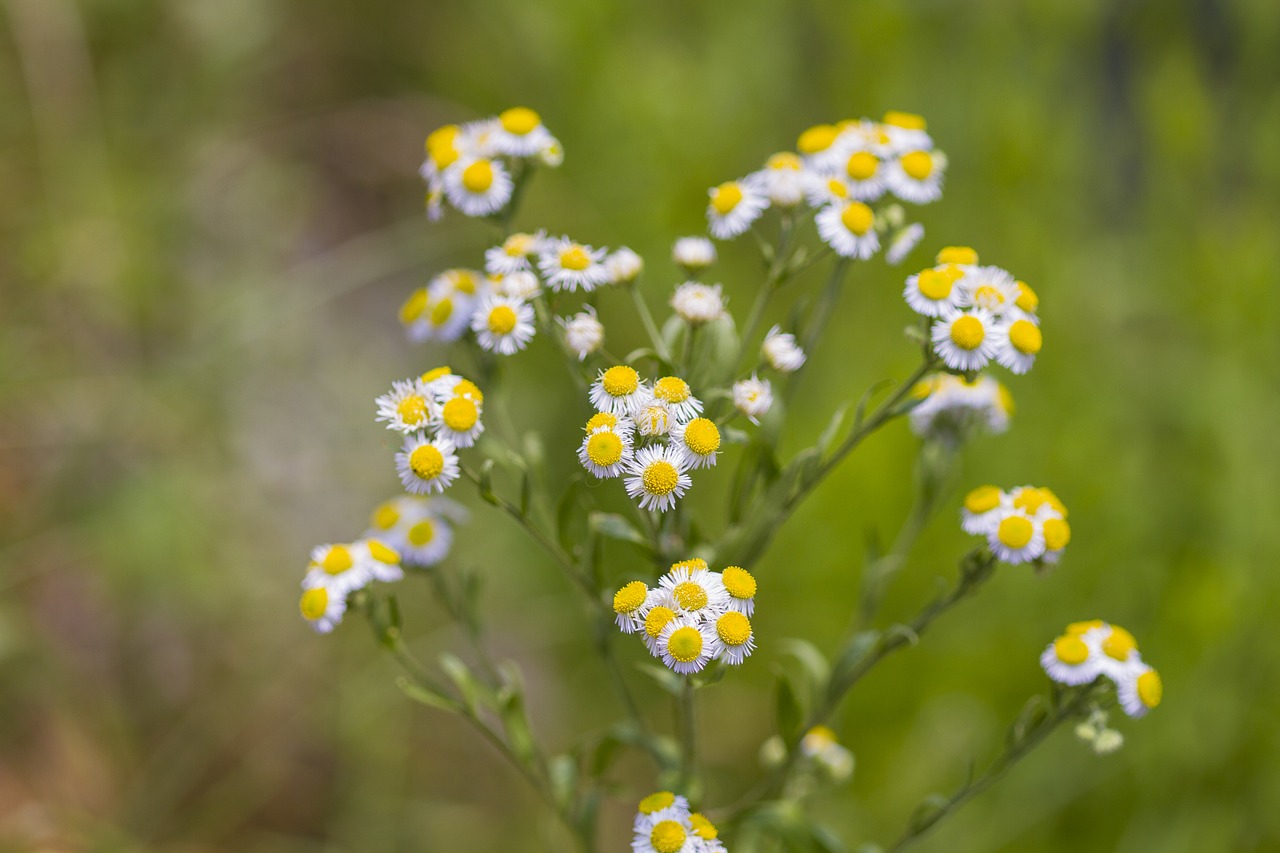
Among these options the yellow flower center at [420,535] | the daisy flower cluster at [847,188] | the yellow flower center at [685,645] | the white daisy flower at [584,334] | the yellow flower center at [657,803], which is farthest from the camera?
the yellow flower center at [420,535]

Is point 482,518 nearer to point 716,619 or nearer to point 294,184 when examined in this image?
point 294,184

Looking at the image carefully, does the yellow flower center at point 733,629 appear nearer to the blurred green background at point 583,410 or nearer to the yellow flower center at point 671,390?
the yellow flower center at point 671,390

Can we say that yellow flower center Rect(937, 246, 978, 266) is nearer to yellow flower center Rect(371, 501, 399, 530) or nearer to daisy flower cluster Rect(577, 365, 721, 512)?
daisy flower cluster Rect(577, 365, 721, 512)

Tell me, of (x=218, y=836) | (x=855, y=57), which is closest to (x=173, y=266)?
(x=218, y=836)

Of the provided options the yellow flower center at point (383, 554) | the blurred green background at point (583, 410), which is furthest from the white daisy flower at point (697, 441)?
the blurred green background at point (583, 410)

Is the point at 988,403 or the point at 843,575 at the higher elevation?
the point at 988,403

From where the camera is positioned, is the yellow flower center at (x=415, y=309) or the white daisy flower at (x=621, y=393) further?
the yellow flower center at (x=415, y=309)

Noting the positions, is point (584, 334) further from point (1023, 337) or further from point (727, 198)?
point (1023, 337)
